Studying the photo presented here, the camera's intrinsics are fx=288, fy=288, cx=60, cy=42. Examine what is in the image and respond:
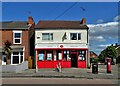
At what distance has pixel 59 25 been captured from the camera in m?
47.7

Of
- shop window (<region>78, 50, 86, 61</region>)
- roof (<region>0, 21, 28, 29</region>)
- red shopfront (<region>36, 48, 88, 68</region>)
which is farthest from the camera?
roof (<region>0, 21, 28, 29</region>)

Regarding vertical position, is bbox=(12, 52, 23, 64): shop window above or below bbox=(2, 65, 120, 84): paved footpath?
above

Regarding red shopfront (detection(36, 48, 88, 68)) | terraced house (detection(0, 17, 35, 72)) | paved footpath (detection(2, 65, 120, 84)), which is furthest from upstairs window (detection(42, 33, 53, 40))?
paved footpath (detection(2, 65, 120, 84))

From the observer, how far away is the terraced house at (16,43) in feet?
150

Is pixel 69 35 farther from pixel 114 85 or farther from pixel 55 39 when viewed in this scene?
pixel 114 85

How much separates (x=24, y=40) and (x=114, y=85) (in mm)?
29170

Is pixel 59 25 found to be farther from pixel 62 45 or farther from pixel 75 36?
pixel 62 45

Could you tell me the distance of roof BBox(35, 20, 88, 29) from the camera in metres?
46.3

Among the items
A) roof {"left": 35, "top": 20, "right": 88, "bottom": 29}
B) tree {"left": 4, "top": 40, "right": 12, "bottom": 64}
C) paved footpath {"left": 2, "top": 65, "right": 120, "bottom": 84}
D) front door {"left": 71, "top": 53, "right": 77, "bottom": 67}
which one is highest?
roof {"left": 35, "top": 20, "right": 88, "bottom": 29}

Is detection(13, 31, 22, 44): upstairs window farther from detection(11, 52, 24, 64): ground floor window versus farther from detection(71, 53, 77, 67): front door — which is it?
detection(71, 53, 77, 67): front door

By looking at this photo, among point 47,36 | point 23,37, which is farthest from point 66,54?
point 23,37

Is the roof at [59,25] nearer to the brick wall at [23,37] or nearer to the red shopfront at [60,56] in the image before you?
the brick wall at [23,37]

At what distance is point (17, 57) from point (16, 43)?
2306mm

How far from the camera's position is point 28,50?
1832 inches
